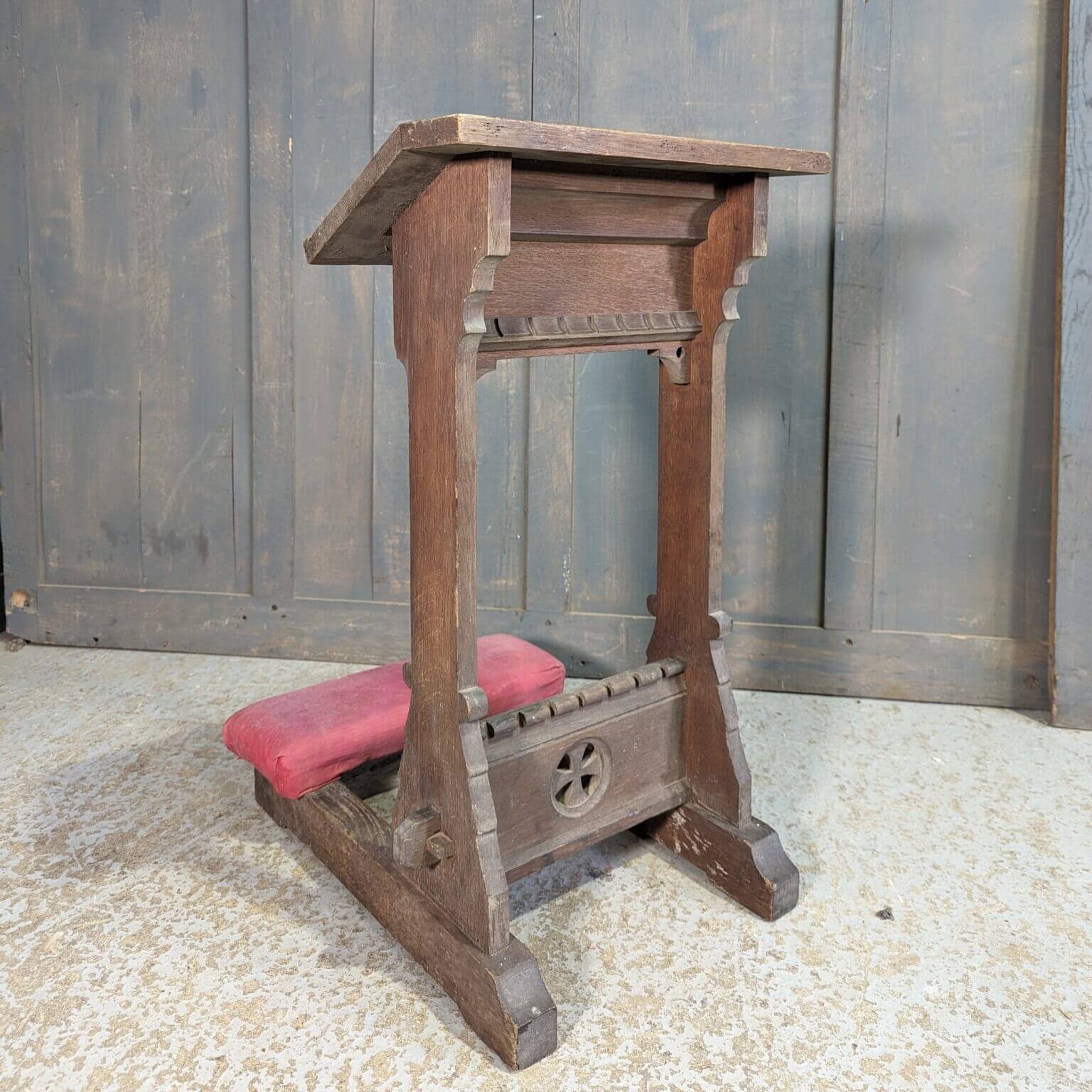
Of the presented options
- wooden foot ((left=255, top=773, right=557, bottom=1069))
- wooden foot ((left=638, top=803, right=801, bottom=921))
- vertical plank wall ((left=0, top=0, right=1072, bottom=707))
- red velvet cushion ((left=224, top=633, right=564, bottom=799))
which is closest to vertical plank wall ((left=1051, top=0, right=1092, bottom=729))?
vertical plank wall ((left=0, top=0, right=1072, bottom=707))

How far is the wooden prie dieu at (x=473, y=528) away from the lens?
59.1 inches

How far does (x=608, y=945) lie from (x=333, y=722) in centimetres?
69

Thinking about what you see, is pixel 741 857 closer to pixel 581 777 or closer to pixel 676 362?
pixel 581 777

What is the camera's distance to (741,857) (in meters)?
1.92

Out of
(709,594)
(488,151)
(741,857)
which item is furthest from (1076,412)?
(488,151)

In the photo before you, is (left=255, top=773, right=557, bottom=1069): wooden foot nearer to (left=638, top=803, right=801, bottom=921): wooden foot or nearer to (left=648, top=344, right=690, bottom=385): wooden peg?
(left=638, top=803, right=801, bottom=921): wooden foot

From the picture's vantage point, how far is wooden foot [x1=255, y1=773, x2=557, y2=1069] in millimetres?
1538

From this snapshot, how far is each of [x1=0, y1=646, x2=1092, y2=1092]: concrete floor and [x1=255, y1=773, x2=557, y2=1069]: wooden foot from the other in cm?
3

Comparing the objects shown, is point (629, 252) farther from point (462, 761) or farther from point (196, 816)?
point (196, 816)

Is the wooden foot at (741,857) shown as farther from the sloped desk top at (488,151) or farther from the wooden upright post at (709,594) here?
the sloped desk top at (488,151)

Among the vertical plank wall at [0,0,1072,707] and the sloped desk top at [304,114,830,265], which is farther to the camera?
the vertical plank wall at [0,0,1072,707]

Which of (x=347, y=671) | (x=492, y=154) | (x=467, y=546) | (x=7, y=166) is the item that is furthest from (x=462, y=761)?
(x=7, y=166)

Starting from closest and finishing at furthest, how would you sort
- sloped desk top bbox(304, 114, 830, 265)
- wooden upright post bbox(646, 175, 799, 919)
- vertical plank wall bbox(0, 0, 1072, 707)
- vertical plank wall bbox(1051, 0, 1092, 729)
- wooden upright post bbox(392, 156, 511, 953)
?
sloped desk top bbox(304, 114, 830, 265), wooden upright post bbox(392, 156, 511, 953), wooden upright post bbox(646, 175, 799, 919), vertical plank wall bbox(1051, 0, 1092, 729), vertical plank wall bbox(0, 0, 1072, 707)

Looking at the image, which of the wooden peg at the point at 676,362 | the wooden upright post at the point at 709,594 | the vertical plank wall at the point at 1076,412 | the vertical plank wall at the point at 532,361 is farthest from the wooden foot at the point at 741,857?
the vertical plank wall at the point at 1076,412
